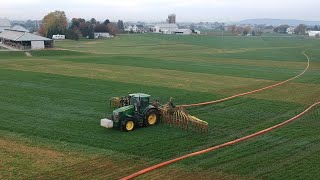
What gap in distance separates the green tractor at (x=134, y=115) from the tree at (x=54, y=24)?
105 m

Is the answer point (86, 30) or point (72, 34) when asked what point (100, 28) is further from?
point (72, 34)

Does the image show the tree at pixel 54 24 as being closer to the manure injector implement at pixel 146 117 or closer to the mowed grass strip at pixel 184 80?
the mowed grass strip at pixel 184 80

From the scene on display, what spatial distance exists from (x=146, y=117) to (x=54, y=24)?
108 meters

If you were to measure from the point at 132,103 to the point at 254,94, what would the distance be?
44.6 feet

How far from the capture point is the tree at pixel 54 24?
→ 12124 cm

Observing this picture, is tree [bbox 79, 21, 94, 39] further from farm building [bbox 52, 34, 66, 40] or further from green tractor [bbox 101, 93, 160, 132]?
green tractor [bbox 101, 93, 160, 132]

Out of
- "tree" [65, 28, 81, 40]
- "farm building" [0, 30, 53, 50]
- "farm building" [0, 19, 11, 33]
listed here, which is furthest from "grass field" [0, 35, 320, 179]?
"farm building" [0, 19, 11, 33]

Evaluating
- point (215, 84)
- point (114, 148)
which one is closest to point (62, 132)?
point (114, 148)

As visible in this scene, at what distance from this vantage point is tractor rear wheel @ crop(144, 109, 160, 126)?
20.9m

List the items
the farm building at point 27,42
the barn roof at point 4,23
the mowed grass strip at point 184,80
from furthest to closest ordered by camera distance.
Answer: the barn roof at point 4,23 < the farm building at point 27,42 < the mowed grass strip at point 184,80

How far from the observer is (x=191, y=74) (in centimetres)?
4384

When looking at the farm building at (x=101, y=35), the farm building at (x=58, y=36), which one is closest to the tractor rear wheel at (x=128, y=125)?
the farm building at (x=58, y=36)

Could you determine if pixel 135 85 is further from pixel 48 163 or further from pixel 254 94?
pixel 48 163

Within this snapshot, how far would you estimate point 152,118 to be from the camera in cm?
2119
